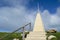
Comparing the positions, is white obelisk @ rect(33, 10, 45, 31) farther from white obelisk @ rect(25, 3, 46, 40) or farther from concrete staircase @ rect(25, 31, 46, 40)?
concrete staircase @ rect(25, 31, 46, 40)

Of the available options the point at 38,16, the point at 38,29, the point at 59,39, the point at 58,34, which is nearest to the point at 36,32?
the point at 38,29

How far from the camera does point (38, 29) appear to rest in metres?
27.0

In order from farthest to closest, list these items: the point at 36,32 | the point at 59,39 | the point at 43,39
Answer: the point at 59,39, the point at 36,32, the point at 43,39

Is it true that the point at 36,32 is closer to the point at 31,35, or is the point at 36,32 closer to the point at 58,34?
the point at 31,35

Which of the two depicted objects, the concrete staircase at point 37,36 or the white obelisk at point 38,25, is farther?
the white obelisk at point 38,25

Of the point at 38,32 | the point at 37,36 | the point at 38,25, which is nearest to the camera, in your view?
the point at 37,36

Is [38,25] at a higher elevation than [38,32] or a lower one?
higher

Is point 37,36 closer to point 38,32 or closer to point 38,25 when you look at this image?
point 38,32

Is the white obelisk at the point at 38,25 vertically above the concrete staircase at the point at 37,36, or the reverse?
the white obelisk at the point at 38,25

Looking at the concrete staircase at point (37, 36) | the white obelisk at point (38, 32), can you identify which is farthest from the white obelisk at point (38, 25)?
the concrete staircase at point (37, 36)

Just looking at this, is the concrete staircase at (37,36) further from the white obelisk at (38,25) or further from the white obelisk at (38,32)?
the white obelisk at (38,25)

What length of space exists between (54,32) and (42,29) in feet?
23.9

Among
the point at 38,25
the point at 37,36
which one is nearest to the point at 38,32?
the point at 37,36

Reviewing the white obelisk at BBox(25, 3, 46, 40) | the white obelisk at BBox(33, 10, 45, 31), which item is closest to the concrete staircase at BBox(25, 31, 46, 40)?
the white obelisk at BBox(25, 3, 46, 40)
